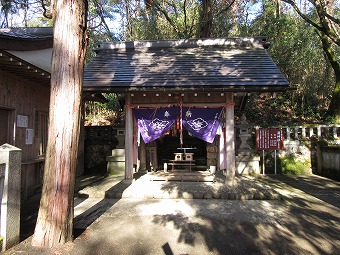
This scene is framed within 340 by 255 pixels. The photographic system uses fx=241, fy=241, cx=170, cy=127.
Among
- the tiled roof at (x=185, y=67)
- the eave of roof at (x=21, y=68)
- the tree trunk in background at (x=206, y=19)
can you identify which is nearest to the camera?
the eave of roof at (x=21, y=68)

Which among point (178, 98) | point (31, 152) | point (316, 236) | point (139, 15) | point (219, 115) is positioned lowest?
point (316, 236)

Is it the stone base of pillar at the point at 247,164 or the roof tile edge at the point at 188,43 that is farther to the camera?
the roof tile edge at the point at 188,43

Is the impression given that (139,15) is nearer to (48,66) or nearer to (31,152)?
(48,66)

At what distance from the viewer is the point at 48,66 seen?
8.34 metres

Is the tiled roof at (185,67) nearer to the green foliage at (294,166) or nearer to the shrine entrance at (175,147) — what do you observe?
the shrine entrance at (175,147)

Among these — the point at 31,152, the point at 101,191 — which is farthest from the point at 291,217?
the point at 31,152

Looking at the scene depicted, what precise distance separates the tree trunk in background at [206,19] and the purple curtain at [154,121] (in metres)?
8.98

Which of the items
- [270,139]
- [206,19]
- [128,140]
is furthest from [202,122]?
[206,19]

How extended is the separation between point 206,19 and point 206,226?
13008mm

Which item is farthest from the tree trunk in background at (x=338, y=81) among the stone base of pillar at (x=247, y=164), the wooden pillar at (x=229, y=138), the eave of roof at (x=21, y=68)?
the eave of roof at (x=21, y=68)

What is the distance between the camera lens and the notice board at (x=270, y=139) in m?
9.33

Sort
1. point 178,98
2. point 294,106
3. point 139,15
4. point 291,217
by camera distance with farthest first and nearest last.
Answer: point 139,15 < point 294,106 < point 178,98 < point 291,217

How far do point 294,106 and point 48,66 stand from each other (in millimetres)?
14582

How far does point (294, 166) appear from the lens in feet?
33.1
